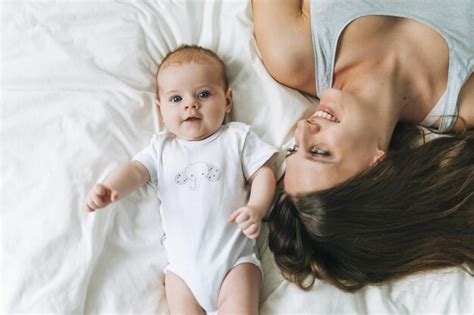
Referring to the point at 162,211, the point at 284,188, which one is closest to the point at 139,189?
the point at 162,211

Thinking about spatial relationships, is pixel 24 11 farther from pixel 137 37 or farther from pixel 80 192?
pixel 80 192

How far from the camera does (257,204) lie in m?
1.16

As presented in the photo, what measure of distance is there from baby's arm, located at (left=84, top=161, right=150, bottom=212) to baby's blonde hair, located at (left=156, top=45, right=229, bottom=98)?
0.76 ft

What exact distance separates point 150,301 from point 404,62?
81cm

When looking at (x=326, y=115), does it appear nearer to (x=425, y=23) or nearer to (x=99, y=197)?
(x=425, y=23)

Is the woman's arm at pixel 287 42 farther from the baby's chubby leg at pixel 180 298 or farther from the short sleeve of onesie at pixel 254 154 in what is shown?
the baby's chubby leg at pixel 180 298

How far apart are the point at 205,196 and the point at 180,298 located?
223mm

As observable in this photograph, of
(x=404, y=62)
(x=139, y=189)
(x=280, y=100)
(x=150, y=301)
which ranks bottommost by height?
(x=150, y=301)

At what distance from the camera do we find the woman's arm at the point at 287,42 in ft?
4.31

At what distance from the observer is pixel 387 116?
1218 millimetres

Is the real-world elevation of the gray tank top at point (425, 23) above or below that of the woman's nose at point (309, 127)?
above

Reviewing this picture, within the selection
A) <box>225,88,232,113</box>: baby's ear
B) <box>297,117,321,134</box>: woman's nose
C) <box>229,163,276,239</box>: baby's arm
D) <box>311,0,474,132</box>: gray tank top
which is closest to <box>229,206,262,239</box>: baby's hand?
<box>229,163,276,239</box>: baby's arm

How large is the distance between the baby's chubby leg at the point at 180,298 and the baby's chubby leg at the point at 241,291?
0.05 meters

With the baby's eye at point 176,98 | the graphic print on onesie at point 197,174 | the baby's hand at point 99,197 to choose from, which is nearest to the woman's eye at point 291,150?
the graphic print on onesie at point 197,174
